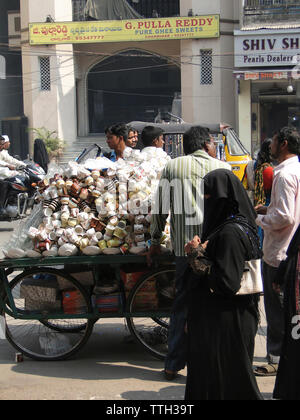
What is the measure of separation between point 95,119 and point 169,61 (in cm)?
457

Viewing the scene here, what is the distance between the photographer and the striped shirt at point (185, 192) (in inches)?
162

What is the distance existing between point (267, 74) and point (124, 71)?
8.44m

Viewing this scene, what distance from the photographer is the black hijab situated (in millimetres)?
3117

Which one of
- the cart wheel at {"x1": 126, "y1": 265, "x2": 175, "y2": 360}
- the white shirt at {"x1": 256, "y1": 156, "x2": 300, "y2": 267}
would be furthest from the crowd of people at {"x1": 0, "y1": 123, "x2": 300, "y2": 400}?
the cart wheel at {"x1": 126, "y1": 265, "x2": 175, "y2": 360}

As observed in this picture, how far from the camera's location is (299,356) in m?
3.21

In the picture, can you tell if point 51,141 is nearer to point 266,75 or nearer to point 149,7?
point 149,7

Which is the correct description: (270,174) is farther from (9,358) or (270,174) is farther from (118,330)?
(9,358)

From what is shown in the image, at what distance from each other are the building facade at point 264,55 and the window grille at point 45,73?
8.48m

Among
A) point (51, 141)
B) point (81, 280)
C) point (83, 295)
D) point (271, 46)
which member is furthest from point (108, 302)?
point (51, 141)

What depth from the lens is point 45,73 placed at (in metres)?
26.2

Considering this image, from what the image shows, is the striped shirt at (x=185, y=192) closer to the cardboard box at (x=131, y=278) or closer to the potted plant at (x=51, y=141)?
the cardboard box at (x=131, y=278)

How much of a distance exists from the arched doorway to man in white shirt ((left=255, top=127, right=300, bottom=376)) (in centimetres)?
2410

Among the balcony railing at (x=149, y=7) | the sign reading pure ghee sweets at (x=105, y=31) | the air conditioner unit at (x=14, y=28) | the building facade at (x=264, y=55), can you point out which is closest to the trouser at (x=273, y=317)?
the building facade at (x=264, y=55)
